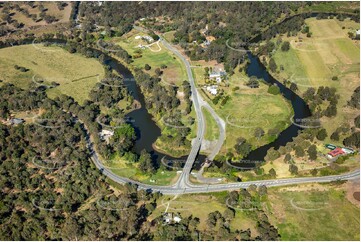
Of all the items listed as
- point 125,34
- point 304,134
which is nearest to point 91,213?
point 304,134

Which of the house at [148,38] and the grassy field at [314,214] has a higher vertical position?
the grassy field at [314,214]

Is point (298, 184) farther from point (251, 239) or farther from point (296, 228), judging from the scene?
point (251, 239)

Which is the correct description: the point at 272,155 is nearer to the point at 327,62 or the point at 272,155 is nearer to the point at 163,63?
the point at 327,62

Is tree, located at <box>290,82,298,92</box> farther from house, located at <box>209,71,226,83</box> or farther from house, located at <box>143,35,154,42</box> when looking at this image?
house, located at <box>143,35,154,42</box>

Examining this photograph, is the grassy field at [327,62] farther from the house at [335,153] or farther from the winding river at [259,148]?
the house at [335,153]

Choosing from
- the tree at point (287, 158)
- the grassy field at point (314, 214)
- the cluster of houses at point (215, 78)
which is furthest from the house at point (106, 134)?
the tree at point (287, 158)
